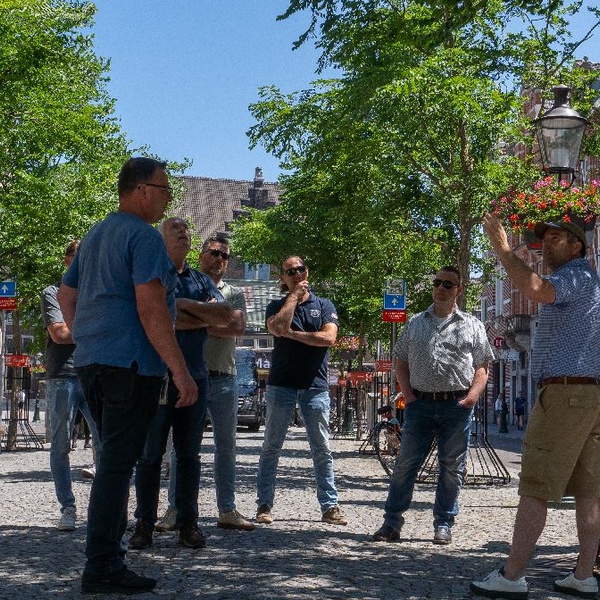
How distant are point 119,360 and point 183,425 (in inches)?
80.7

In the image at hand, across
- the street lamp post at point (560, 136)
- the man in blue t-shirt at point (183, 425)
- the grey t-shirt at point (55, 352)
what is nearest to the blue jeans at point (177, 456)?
the man in blue t-shirt at point (183, 425)

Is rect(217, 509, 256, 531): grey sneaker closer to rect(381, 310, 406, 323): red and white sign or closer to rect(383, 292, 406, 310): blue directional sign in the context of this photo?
rect(381, 310, 406, 323): red and white sign

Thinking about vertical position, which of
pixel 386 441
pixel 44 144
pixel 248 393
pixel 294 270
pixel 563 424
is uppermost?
pixel 44 144

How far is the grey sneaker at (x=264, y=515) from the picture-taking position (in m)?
9.45

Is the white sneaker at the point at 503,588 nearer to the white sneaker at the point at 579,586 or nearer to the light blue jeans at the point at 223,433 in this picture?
the white sneaker at the point at 579,586

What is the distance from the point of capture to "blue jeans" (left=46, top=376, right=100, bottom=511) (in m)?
8.82

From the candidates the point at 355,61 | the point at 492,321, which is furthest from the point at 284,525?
the point at 492,321

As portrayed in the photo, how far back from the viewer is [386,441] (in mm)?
17750

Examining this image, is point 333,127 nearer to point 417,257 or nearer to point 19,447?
point 417,257

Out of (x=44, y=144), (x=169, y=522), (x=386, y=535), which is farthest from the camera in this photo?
(x=44, y=144)

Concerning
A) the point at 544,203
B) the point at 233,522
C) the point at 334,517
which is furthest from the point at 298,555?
the point at 544,203

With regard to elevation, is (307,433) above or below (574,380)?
below

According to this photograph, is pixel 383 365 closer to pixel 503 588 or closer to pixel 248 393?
pixel 248 393

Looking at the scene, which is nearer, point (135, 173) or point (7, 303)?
point (135, 173)
